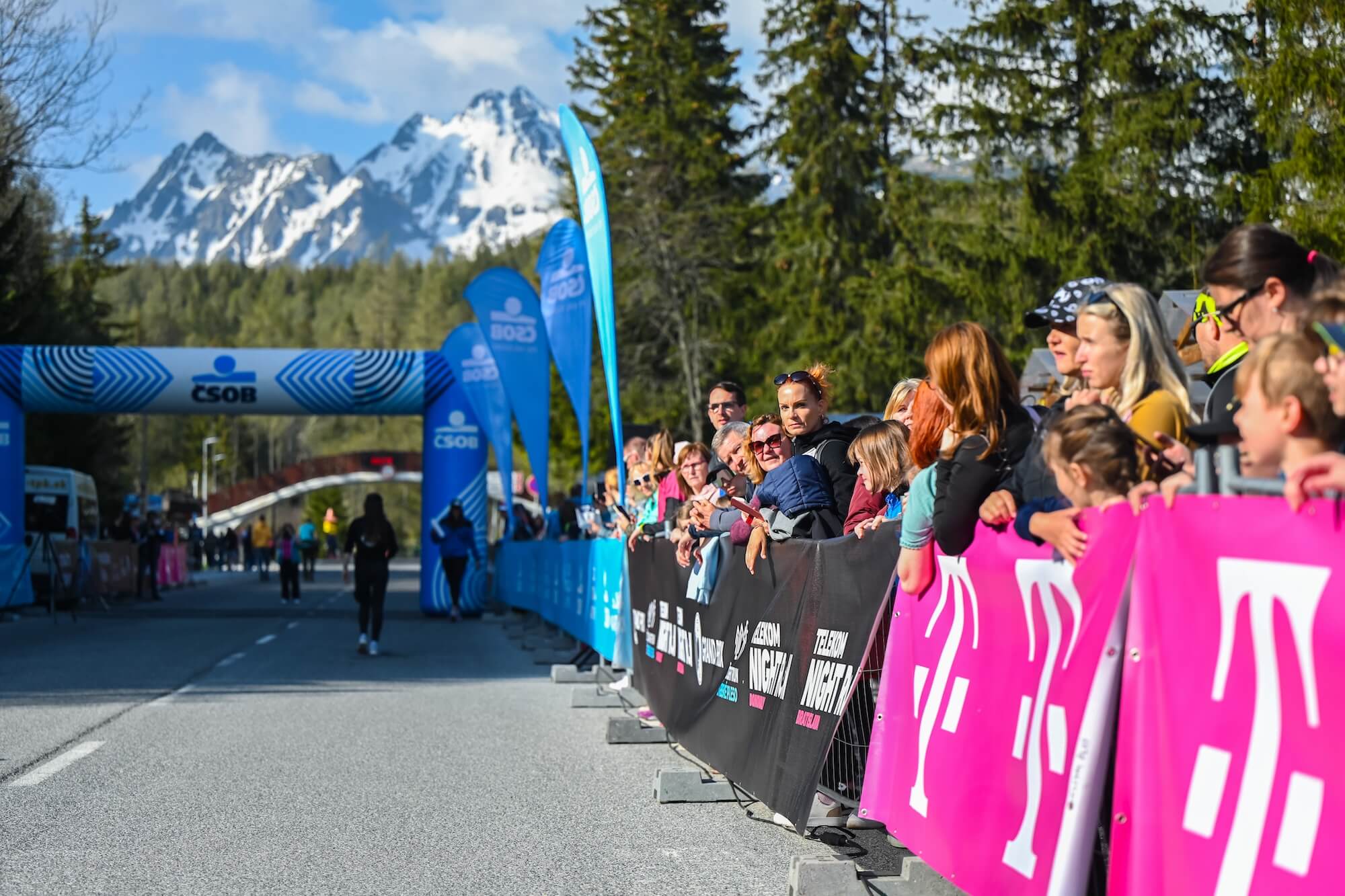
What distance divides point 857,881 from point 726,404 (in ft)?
16.2

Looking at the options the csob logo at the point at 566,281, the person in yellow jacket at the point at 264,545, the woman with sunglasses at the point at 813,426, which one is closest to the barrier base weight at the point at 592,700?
the woman with sunglasses at the point at 813,426

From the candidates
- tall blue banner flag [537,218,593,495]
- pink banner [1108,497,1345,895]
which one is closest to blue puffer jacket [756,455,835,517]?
pink banner [1108,497,1345,895]

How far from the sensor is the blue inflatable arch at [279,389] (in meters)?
25.5

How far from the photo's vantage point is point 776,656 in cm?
608

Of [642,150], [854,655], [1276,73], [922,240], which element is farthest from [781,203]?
[854,655]

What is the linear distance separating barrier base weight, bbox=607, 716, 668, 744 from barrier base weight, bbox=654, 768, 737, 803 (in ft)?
6.52

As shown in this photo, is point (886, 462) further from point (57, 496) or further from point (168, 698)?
point (57, 496)

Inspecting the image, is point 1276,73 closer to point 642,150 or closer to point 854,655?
point 854,655

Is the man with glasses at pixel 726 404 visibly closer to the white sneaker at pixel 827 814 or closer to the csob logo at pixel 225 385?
the white sneaker at pixel 827 814

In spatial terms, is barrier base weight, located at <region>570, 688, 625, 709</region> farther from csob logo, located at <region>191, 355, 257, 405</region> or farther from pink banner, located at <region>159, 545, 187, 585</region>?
pink banner, located at <region>159, 545, 187, 585</region>

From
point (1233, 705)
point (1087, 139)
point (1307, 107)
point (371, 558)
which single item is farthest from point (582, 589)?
point (1087, 139)

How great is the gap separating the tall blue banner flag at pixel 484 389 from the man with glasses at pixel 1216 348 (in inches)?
753

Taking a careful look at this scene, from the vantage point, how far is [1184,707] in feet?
10.2

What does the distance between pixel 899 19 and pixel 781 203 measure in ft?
21.1
